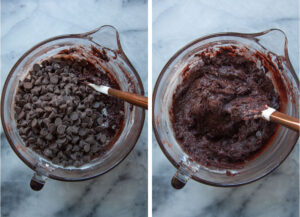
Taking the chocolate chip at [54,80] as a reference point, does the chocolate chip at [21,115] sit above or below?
below

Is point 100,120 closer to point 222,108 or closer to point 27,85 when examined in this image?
point 27,85

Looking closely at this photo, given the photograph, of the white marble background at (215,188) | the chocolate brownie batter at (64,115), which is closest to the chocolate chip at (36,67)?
the chocolate brownie batter at (64,115)

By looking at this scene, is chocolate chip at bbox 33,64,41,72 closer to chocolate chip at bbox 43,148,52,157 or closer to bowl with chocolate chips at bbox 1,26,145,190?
bowl with chocolate chips at bbox 1,26,145,190

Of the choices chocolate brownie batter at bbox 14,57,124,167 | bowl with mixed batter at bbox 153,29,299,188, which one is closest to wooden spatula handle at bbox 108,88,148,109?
bowl with mixed batter at bbox 153,29,299,188

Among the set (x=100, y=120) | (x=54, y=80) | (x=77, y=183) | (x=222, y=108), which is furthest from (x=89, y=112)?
(x=222, y=108)

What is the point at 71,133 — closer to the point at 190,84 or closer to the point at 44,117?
the point at 44,117

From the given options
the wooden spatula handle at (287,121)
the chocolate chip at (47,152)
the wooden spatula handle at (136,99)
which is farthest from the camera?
the chocolate chip at (47,152)

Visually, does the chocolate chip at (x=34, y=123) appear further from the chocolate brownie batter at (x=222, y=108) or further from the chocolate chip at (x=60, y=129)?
the chocolate brownie batter at (x=222, y=108)

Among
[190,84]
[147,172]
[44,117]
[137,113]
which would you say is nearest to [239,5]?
[190,84]
